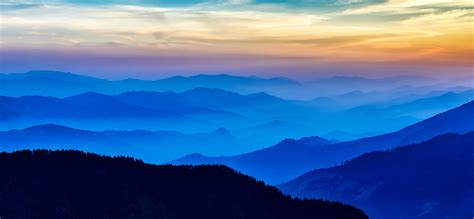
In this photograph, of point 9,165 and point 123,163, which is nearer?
point 9,165

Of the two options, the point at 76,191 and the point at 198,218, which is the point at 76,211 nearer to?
the point at 76,191

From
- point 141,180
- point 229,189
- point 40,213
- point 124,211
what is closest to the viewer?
→ point 40,213

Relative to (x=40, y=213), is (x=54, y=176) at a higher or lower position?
higher

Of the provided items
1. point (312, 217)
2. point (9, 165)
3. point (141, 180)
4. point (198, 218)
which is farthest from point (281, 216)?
point (9, 165)

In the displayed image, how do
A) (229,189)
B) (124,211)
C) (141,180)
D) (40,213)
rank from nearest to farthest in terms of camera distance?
1. (40,213)
2. (124,211)
3. (141,180)
4. (229,189)

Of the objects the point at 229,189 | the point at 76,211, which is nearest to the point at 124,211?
the point at 76,211

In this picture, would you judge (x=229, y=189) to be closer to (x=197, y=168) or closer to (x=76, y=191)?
(x=197, y=168)
